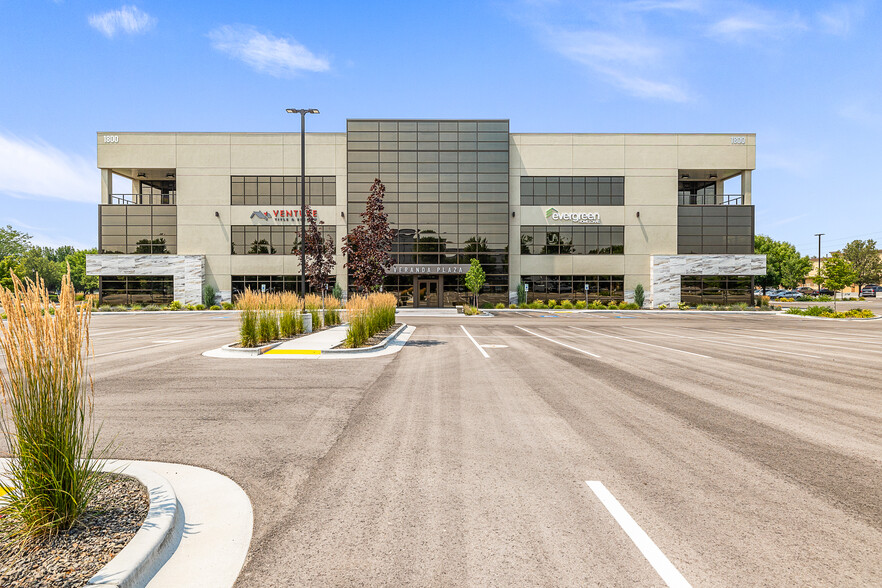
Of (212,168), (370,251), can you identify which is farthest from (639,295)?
(212,168)

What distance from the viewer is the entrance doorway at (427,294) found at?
1829 inches

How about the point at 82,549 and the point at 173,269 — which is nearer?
the point at 82,549

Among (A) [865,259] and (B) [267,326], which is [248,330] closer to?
(B) [267,326]

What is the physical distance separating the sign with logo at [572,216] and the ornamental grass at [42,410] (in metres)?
46.6

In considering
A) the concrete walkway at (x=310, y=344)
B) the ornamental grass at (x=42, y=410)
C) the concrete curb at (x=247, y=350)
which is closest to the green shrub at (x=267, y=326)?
the concrete walkway at (x=310, y=344)

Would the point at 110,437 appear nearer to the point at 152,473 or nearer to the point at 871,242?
the point at 152,473

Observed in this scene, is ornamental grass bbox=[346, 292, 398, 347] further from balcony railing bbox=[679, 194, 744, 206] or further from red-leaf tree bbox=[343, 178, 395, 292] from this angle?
balcony railing bbox=[679, 194, 744, 206]

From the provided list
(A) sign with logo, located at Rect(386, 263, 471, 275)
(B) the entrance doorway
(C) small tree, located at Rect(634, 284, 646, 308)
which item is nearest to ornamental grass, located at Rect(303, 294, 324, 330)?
(A) sign with logo, located at Rect(386, 263, 471, 275)

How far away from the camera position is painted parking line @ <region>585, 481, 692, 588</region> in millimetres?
2838

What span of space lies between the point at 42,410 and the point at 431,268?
42911 mm

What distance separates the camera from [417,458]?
4988mm

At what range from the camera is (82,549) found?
9.75ft

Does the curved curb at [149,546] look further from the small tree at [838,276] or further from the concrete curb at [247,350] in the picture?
the small tree at [838,276]

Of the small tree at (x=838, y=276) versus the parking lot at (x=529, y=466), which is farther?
the small tree at (x=838, y=276)
